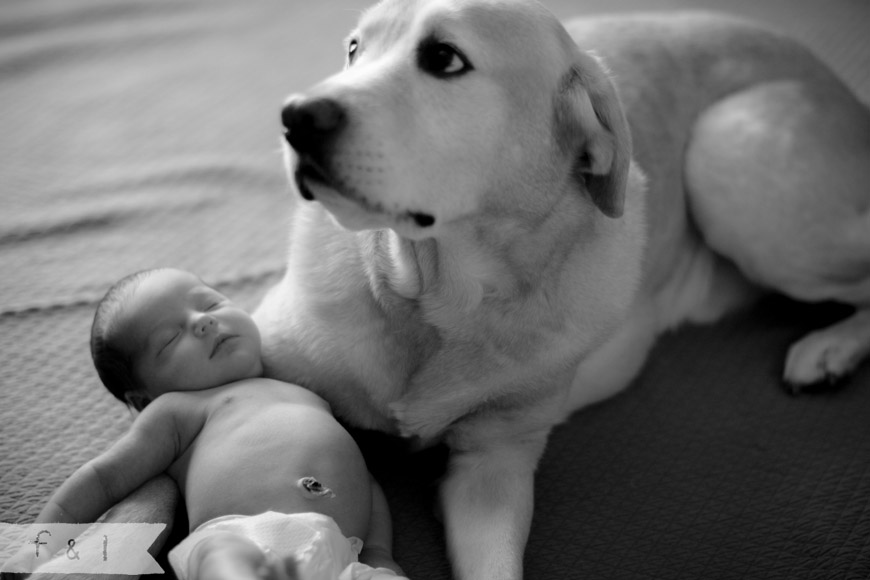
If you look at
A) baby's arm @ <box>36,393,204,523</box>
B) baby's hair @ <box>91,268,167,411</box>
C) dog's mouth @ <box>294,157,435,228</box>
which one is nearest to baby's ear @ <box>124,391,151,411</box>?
baby's hair @ <box>91,268,167,411</box>

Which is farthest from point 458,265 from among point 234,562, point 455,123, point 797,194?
point 797,194

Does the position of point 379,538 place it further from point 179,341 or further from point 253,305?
point 253,305

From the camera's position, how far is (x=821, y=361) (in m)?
1.99

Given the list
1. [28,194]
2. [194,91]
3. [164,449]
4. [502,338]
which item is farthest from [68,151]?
[502,338]

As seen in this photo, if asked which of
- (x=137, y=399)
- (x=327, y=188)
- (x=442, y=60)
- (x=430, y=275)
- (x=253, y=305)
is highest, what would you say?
(x=442, y=60)

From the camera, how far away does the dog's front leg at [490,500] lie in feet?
4.84

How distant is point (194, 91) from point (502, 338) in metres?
1.94

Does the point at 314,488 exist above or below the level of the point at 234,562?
below

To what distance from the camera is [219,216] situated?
2.50m

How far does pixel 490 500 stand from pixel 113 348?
728 millimetres

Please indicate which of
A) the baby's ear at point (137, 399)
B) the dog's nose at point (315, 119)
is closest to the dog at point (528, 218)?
the dog's nose at point (315, 119)

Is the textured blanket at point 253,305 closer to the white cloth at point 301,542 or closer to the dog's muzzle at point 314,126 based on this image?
the white cloth at point 301,542

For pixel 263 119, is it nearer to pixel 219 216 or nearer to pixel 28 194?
pixel 219 216

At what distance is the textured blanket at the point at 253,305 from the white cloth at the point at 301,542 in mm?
302
